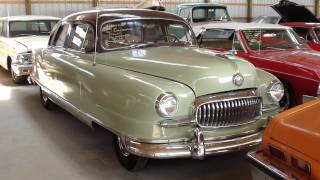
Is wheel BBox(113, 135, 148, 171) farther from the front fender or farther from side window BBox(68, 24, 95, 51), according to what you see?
side window BBox(68, 24, 95, 51)

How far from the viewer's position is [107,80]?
375 cm

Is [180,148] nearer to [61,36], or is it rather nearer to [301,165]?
[301,165]

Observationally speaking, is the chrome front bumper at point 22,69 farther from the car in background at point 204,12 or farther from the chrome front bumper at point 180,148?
the chrome front bumper at point 180,148

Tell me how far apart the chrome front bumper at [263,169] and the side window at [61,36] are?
3502 mm

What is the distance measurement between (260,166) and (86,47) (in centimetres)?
270

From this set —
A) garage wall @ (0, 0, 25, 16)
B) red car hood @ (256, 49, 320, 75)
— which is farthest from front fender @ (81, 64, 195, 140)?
garage wall @ (0, 0, 25, 16)

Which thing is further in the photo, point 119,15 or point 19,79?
point 19,79

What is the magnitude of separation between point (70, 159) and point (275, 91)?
7.35ft

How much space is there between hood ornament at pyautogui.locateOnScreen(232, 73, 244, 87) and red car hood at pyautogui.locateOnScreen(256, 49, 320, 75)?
5.48ft

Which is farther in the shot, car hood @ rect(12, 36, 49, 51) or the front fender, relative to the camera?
car hood @ rect(12, 36, 49, 51)

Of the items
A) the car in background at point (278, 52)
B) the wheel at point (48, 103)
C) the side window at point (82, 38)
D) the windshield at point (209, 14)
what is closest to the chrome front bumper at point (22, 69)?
the wheel at point (48, 103)

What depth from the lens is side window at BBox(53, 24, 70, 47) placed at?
5.29 meters

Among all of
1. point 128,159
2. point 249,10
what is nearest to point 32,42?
point 128,159

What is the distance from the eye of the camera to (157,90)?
10.7 feet
